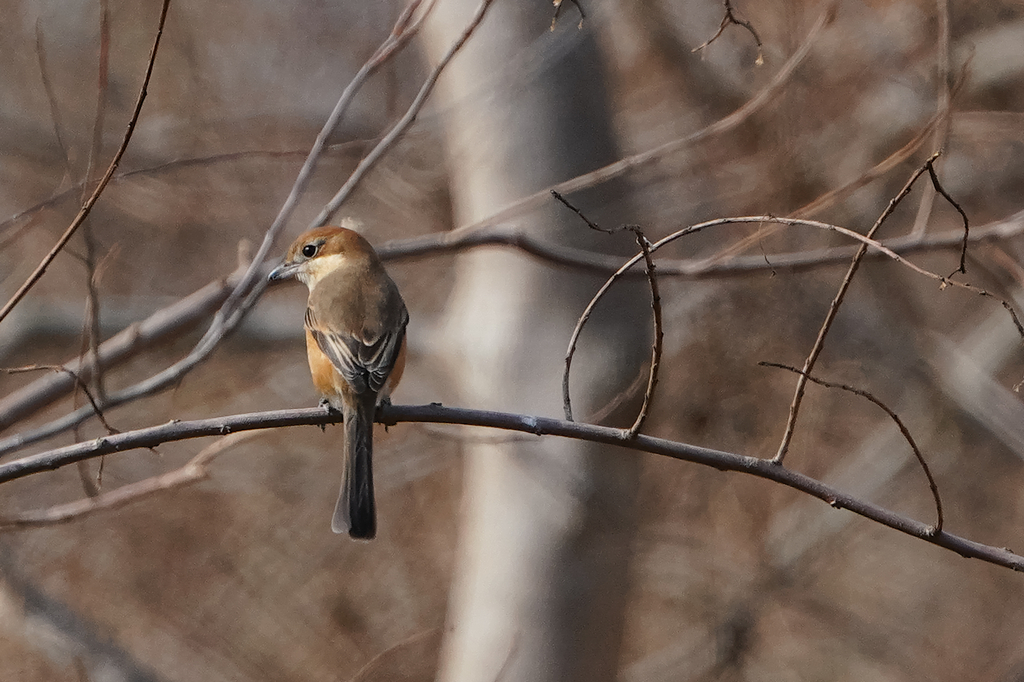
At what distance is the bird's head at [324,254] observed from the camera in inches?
154

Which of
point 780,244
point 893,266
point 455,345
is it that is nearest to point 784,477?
point 455,345

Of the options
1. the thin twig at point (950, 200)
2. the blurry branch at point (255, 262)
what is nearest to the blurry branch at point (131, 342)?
the blurry branch at point (255, 262)

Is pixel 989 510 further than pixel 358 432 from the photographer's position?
Yes

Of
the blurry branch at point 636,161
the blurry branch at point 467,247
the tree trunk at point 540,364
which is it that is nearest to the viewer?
the blurry branch at point 636,161

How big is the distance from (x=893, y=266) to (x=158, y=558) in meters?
6.80

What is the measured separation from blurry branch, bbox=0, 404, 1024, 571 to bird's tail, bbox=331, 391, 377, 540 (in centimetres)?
72

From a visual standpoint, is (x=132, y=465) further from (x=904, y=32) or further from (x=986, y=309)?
(x=986, y=309)

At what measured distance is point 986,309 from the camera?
880 cm

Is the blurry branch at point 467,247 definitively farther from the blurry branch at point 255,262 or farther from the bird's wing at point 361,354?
the blurry branch at point 255,262

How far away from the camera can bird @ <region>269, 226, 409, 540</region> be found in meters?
3.03

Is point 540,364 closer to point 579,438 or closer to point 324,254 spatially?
point 324,254

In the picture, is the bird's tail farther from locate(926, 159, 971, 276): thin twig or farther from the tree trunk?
locate(926, 159, 971, 276): thin twig

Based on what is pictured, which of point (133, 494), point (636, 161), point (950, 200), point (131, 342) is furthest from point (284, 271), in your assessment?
point (950, 200)

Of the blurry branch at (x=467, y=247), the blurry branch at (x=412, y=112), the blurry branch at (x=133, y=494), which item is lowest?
the blurry branch at (x=133, y=494)
